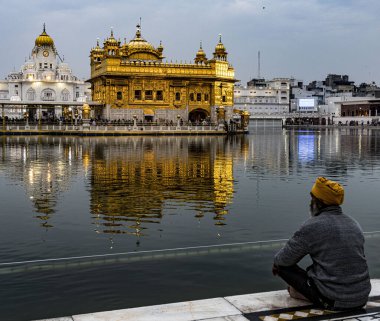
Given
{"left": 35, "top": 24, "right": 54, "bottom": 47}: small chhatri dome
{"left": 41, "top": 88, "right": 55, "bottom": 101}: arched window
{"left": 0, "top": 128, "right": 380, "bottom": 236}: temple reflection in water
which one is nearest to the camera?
{"left": 0, "top": 128, "right": 380, "bottom": 236}: temple reflection in water

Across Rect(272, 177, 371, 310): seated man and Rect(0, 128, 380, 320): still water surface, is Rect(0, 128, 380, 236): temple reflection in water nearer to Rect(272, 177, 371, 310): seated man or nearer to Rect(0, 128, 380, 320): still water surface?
Rect(0, 128, 380, 320): still water surface

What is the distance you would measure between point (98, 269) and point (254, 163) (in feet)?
73.4

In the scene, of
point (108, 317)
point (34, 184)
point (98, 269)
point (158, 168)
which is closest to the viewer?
point (108, 317)

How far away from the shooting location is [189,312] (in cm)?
711

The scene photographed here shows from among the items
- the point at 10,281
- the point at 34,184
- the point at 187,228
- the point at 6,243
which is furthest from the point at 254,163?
the point at 10,281

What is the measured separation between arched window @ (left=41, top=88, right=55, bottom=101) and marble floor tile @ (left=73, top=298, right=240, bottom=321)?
141 meters

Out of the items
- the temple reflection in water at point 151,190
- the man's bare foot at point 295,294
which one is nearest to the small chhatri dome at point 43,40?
the temple reflection in water at point 151,190

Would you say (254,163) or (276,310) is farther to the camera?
(254,163)

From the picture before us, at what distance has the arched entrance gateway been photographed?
9088 centimetres

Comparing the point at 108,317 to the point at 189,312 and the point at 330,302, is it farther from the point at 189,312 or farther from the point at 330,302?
the point at 330,302

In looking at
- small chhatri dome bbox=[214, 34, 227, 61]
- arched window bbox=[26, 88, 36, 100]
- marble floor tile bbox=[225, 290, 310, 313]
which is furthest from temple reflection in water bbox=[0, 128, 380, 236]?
arched window bbox=[26, 88, 36, 100]

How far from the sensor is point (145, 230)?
12984mm

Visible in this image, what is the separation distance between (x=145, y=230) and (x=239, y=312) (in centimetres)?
617

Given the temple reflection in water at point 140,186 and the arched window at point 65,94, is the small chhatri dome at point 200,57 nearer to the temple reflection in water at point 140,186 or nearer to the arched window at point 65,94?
the arched window at point 65,94
